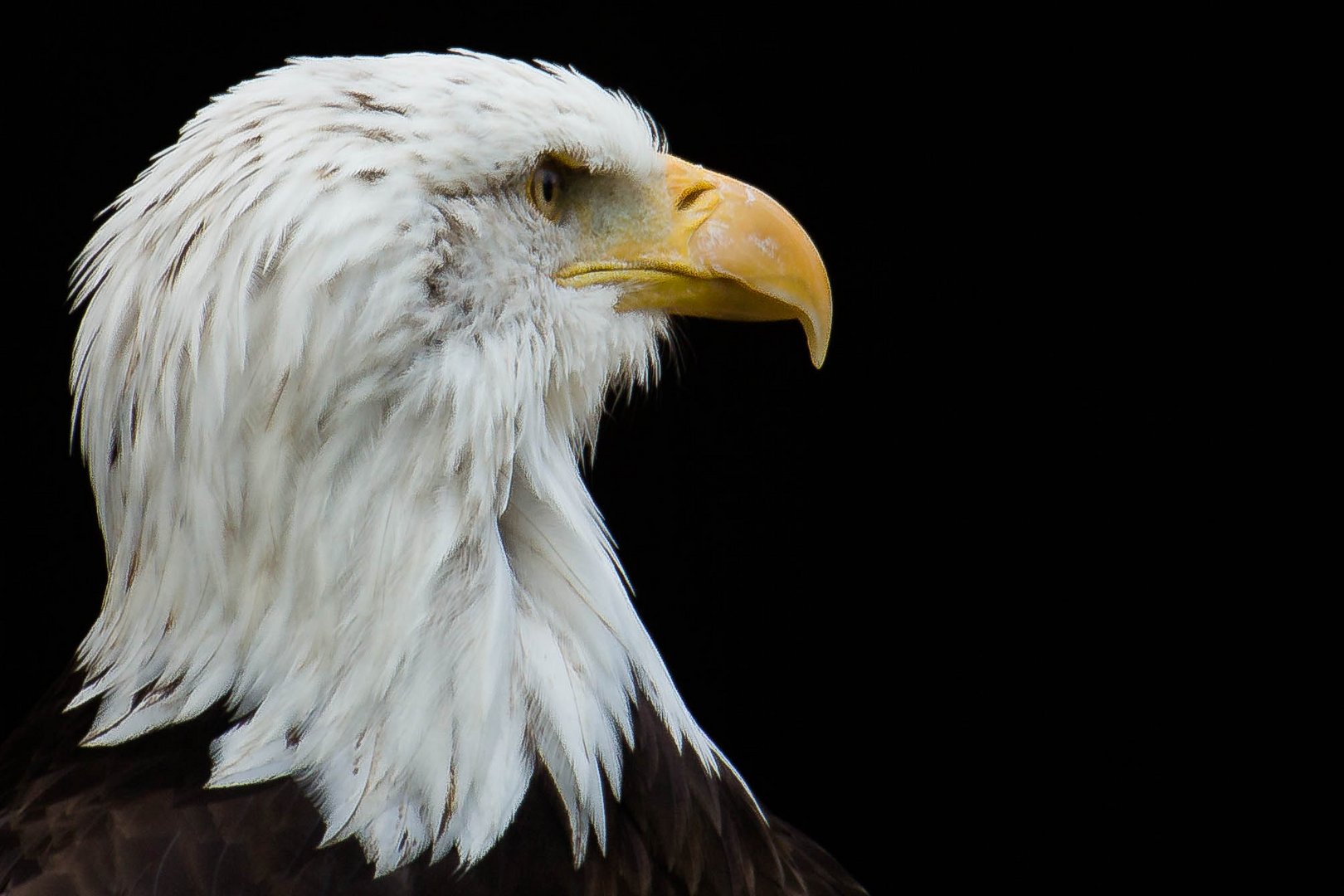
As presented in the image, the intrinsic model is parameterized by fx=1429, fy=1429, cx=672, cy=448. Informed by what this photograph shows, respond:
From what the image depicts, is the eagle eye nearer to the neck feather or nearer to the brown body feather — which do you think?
the neck feather

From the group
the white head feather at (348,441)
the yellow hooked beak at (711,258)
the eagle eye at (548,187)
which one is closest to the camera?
the white head feather at (348,441)

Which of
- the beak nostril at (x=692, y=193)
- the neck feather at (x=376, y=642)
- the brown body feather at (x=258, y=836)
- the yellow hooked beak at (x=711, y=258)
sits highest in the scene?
the beak nostril at (x=692, y=193)

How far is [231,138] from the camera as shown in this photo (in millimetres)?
1941

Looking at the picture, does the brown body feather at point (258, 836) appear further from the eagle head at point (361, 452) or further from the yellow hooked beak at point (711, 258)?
the yellow hooked beak at point (711, 258)

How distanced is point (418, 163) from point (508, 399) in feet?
1.11

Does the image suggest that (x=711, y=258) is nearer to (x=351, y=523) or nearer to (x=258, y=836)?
(x=351, y=523)

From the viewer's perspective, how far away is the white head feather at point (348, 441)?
1852 mm

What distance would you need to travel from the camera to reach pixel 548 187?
2107mm

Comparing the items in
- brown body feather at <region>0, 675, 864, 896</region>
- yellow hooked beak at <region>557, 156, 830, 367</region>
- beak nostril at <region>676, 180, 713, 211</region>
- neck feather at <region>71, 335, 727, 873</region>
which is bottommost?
brown body feather at <region>0, 675, 864, 896</region>

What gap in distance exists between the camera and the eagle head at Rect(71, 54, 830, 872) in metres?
1.85

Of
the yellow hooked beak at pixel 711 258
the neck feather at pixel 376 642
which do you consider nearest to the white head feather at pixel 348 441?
the neck feather at pixel 376 642

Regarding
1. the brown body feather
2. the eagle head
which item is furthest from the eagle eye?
the brown body feather

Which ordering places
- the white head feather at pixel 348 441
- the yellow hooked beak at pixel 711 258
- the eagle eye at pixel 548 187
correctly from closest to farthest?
the white head feather at pixel 348 441
the eagle eye at pixel 548 187
the yellow hooked beak at pixel 711 258

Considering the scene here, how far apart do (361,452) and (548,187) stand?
502 mm
